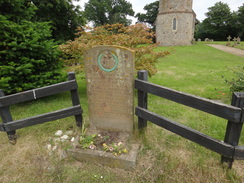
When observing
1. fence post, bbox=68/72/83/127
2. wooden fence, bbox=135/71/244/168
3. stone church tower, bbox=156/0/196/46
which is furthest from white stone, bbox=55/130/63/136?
stone church tower, bbox=156/0/196/46

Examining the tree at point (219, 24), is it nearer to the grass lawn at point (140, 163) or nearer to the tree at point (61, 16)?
the tree at point (61, 16)

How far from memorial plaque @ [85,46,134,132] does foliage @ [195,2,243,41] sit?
156 ft

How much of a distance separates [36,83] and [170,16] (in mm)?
29861

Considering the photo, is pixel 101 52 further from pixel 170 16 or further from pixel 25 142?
pixel 170 16

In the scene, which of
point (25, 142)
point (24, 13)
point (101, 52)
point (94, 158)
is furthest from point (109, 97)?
point (24, 13)

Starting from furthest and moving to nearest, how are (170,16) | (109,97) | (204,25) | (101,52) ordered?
(204,25), (170,16), (109,97), (101,52)

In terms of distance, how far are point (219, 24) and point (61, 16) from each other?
45.8 m

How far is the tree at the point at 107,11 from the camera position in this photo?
4744 cm

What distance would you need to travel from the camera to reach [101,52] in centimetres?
301

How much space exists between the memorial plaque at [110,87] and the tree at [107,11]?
153ft

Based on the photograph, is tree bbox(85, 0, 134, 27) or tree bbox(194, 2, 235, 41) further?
tree bbox(85, 0, 134, 27)

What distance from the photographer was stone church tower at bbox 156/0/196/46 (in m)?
29.4

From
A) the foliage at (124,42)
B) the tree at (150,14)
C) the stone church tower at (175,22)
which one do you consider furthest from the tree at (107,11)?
the foliage at (124,42)

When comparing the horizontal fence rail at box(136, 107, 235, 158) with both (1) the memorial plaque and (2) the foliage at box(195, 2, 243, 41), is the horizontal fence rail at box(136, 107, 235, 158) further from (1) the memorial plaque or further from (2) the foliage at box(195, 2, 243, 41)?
(2) the foliage at box(195, 2, 243, 41)
